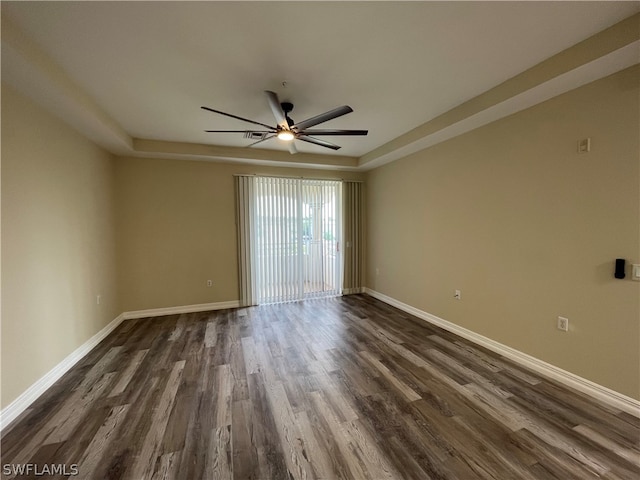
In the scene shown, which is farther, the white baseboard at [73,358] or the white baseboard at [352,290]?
the white baseboard at [352,290]

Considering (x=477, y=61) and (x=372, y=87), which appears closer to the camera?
(x=477, y=61)

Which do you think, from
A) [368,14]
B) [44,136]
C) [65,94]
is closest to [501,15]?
[368,14]

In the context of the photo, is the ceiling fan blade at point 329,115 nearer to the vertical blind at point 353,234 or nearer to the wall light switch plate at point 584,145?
the wall light switch plate at point 584,145

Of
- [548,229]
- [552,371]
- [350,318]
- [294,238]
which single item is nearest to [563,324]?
[552,371]

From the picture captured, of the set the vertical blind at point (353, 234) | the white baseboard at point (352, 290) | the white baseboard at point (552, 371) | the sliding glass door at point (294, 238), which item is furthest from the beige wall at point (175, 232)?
the white baseboard at point (552, 371)

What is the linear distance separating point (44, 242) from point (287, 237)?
3212mm

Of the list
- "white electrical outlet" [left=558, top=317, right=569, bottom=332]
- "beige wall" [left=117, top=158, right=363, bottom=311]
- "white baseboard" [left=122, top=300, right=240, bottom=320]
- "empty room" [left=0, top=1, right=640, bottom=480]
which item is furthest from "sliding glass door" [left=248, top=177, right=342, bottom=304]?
"white electrical outlet" [left=558, top=317, right=569, bottom=332]

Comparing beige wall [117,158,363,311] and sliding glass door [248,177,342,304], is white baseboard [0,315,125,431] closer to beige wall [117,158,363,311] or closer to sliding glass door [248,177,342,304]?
beige wall [117,158,363,311]

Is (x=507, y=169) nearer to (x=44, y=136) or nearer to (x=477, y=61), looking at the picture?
(x=477, y=61)

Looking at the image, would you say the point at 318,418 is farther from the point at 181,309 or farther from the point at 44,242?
the point at 181,309

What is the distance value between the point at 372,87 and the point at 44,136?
122 inches

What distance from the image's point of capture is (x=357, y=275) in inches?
224

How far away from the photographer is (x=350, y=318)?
163 inches

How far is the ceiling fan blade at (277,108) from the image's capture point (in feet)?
7.52
